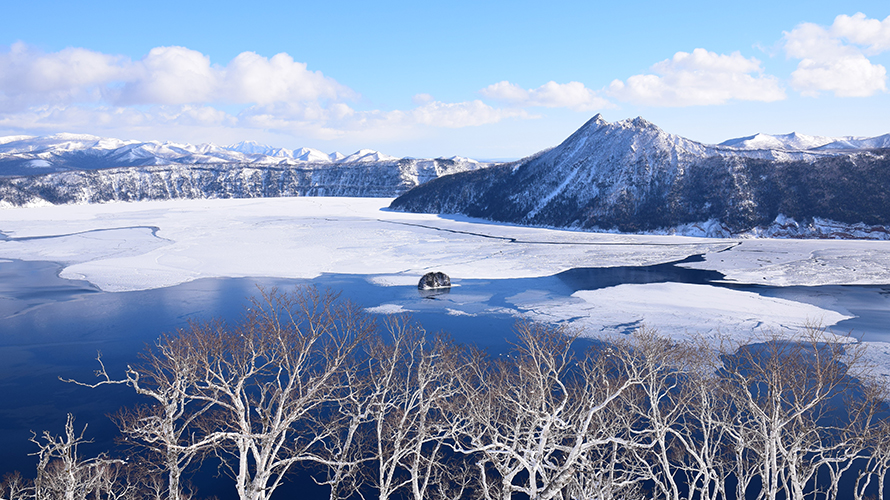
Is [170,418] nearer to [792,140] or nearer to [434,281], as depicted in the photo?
[434,281]

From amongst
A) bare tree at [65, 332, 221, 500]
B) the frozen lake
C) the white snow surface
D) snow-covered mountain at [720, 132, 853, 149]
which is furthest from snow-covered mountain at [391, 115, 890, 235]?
snow-covered mountain at [720, 132, 853, 149]

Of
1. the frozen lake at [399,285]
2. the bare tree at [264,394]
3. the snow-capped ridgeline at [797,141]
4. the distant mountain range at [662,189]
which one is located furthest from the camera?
the snow-capped ridgeline at [797,141]

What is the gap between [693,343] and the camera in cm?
2544

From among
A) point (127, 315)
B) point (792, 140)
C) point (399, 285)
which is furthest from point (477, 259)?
point (792, 140)

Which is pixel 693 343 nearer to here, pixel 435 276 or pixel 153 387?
pixel 435 276

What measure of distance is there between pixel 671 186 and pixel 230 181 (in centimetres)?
14126

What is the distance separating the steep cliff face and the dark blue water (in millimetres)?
116043

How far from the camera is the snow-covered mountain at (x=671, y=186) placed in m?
69.1

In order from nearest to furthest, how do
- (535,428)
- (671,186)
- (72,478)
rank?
1. (72,478)
2. (535,428)
3. (671,186)

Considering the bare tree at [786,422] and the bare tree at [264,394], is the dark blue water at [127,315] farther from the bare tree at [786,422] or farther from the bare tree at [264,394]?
the bare tree at [786,422]

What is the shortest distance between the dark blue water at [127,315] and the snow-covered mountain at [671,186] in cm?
3142

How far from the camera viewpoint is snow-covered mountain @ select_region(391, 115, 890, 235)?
6912cm

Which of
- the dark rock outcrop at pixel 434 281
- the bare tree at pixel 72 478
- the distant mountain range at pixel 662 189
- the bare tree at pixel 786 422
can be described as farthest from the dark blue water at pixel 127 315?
the distant mountain range at pixel 662 189

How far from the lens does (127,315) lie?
33125 mm
